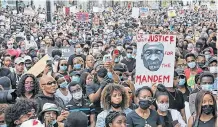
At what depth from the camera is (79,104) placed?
662 centimetres

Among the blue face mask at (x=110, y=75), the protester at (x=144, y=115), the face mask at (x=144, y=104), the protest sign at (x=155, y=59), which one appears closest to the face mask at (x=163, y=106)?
the protester at (x=144, y=115)

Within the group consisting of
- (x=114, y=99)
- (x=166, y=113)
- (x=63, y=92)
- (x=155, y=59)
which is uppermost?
(x=155, y=59)

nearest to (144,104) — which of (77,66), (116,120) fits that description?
(116,120)

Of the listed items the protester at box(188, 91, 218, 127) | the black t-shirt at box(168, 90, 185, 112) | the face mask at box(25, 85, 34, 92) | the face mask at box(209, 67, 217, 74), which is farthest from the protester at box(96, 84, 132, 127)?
the face mask at box(209, 67, 217, 74)

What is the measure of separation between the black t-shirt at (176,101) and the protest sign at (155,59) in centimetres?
16

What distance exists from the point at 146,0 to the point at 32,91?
61.5 m

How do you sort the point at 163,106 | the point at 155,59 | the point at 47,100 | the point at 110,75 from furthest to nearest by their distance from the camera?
the point at 110,75 → the point at 155,59 → the point at 47,100 → the point at 163,106

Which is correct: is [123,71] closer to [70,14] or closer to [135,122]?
[135,122]

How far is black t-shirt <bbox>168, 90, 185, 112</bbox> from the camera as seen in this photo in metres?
6.71

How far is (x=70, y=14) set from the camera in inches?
1319

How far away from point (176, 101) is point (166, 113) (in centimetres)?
68

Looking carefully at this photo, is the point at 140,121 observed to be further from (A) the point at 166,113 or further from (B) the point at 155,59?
(B) the point at 155,59

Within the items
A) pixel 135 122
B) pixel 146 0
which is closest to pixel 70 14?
pixel 135 122

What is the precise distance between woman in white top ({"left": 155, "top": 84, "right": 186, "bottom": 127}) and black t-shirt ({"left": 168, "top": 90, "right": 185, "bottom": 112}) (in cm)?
40
